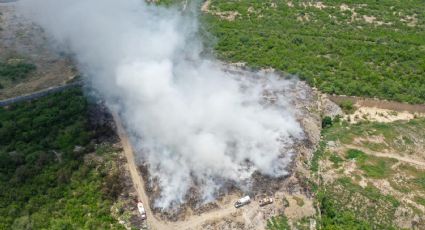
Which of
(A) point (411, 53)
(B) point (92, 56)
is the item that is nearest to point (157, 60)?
(B) point (92, 56)

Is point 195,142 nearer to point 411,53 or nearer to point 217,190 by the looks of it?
point 217,190

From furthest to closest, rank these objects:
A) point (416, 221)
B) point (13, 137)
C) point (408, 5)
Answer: point (408, 5) < point (13, 137) < point (416, 221)

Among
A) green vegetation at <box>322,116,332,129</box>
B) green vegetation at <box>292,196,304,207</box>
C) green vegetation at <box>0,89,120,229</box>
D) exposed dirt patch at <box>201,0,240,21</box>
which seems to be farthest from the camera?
exposed dirt patch at <box>201,0,240,21</box>

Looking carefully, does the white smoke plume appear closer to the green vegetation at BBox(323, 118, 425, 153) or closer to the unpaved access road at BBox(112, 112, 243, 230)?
the unpaved access road at BBox(112, 112, 243, 230)

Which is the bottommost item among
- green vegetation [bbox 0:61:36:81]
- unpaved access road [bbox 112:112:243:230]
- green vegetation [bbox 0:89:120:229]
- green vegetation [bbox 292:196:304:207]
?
green vegetation [bbox 292:196:304:207]

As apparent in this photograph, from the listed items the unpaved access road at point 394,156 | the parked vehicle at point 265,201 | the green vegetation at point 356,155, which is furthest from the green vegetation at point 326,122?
the parked vehicle at point 265,201

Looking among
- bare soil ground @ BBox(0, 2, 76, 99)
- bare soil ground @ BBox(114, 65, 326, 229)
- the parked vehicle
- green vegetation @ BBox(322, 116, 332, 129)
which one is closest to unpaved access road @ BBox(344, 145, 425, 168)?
green vegetation @ BBox(322, 116, 332, 129)

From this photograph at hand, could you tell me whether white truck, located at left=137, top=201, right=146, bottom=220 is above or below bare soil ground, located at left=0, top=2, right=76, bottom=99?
below

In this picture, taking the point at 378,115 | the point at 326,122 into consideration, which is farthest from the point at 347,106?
the point at 326,122
